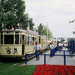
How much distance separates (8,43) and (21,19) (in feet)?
69.3

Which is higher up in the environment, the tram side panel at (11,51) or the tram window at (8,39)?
the tram window at (8,39)

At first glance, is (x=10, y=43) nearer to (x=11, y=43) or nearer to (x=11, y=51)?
(x=11, y=43)

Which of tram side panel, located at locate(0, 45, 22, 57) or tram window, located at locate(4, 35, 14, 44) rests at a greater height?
tram window, located at locate(4, 35, 14, 44)

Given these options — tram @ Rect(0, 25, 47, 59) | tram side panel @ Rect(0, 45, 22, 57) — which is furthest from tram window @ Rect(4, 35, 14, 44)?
tram side panel @ Rect(0, 45, 22, 57)

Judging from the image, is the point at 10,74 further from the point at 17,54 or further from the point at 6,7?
the point at 6,7

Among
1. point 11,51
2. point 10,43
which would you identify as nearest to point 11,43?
point 10,43

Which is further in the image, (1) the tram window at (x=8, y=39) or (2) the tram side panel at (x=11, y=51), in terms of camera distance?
(1) the tram window at (x=8, y=39)

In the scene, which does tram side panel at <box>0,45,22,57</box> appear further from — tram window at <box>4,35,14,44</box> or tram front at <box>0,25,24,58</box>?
tram window at <box>4,35,14,44</box>

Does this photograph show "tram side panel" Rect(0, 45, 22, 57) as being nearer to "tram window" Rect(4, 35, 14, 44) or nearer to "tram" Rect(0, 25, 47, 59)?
"tram" Rect(0, 25, 47, 59)

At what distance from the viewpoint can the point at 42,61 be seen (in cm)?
1349

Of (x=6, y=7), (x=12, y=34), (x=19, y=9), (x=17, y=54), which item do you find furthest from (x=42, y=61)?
(x=19, y=9)

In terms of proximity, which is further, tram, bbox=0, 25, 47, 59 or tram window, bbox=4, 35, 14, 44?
tram window, bbox=4, 35, 14, 44

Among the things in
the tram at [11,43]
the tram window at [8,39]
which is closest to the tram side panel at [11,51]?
the tram at [11,43]

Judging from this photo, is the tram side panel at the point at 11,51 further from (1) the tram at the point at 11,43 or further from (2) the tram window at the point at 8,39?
(2) the tram window at the point at 8,39
